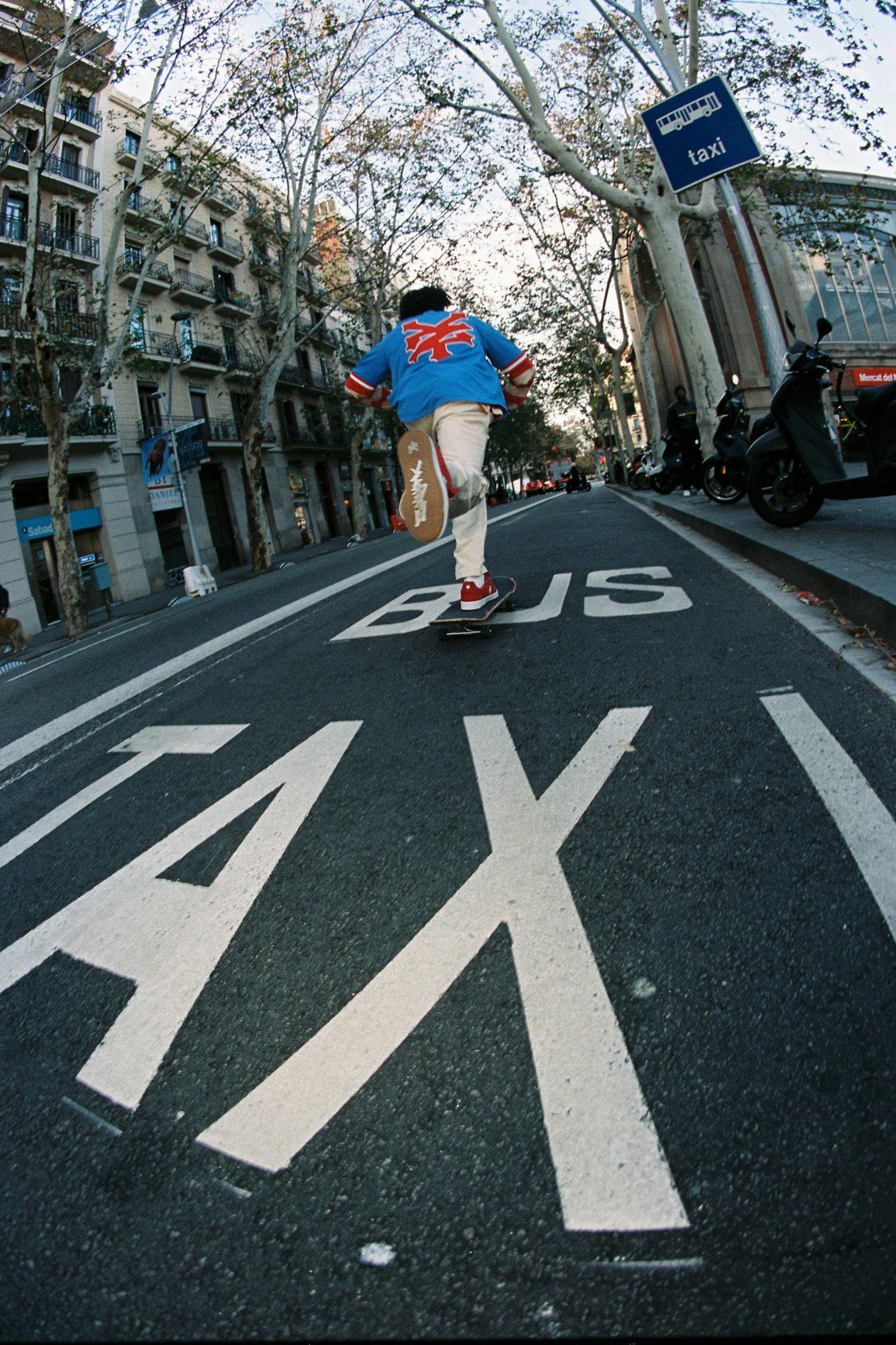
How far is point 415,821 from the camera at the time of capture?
2.43 meters

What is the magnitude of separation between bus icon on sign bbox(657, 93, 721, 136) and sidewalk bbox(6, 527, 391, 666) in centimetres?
1052

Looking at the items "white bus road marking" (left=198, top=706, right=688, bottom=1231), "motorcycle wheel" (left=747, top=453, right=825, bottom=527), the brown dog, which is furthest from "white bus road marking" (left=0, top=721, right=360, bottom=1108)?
the brown dog

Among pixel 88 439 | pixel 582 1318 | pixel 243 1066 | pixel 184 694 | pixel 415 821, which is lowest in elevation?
pixel 582 1318

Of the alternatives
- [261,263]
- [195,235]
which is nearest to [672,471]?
[195,235]

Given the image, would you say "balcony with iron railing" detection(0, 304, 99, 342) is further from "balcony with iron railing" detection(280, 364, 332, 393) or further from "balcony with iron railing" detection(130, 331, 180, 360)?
"balcony with iron railing" detection(280, 364, 332, 393)

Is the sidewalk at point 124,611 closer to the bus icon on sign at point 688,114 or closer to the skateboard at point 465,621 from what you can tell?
the skateboard at point 465,621

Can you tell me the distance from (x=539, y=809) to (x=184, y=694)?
8.86ft

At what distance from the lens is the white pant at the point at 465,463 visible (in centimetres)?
467

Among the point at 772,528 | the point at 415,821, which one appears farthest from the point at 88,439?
the point at 415,821

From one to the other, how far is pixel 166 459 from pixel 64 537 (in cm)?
1294

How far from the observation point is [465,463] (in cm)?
469

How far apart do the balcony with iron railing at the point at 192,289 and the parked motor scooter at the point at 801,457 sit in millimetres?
30950

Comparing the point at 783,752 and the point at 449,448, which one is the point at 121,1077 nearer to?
the point at 783,752

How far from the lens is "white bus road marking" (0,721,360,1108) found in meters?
1.62
